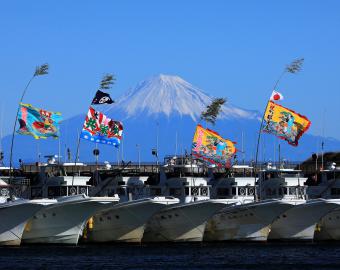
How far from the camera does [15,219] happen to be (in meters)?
80.7

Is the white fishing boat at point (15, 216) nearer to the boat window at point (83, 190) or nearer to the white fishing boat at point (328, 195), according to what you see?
the boat window at point (83, 190)

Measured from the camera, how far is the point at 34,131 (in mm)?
86750

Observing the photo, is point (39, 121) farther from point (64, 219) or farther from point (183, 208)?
point (183, 208)

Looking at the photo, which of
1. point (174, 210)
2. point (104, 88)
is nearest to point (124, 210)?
point (174, 210)

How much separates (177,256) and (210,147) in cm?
2296

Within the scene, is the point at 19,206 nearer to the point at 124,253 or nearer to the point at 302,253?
the point at 124,253

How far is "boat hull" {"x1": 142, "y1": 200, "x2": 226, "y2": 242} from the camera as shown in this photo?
281 ft

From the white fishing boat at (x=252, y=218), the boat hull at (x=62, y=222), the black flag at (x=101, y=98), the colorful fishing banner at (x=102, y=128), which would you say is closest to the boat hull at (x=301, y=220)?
the white fishing boat at (x=252, y=218)

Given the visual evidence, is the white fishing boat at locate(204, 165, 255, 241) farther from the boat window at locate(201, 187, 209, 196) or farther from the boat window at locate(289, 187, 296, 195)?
the boat window at locate(289, 187, 296, 195)

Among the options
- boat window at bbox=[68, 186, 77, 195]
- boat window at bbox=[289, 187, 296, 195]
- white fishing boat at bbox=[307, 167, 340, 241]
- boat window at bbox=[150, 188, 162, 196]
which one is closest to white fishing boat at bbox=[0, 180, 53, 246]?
boat window at bbox=[68, 186, 77, 195]

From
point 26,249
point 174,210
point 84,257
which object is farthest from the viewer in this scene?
point 174,210

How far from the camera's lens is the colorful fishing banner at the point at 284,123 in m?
89.6

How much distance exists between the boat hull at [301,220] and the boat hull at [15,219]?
19.6 meters

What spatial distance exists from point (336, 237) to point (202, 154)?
12289 millimetres
